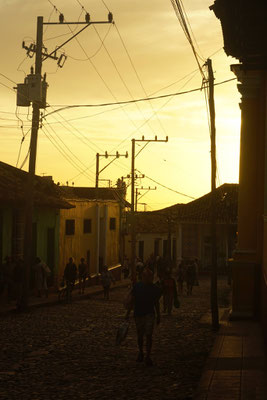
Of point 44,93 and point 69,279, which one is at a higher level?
point 44,93

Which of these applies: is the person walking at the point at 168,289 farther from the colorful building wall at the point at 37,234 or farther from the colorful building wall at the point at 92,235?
the colorful building wall at the point at 92,235

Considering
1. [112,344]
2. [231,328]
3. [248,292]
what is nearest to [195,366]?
[112,344]

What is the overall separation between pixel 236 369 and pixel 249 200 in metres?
9.27

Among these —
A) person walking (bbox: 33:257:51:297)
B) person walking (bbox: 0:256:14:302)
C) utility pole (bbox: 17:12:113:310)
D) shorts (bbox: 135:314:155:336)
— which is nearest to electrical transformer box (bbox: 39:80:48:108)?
utility pole (bbox: 17:12:113:310)

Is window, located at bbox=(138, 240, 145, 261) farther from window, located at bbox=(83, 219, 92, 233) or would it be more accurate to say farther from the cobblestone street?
the cobblestone street

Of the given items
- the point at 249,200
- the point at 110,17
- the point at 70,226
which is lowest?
the point at 70,226

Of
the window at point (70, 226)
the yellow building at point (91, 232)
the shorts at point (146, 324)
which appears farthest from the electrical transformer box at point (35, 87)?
the window at point (70, 226)

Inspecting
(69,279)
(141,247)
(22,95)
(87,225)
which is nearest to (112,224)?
(87,225)

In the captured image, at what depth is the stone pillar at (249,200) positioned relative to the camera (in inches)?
780

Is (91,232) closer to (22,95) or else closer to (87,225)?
(87,225)

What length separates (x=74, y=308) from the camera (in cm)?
2539

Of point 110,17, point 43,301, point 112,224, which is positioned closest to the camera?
point 110,17

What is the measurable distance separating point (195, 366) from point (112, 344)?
9.98ft

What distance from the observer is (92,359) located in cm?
1332
